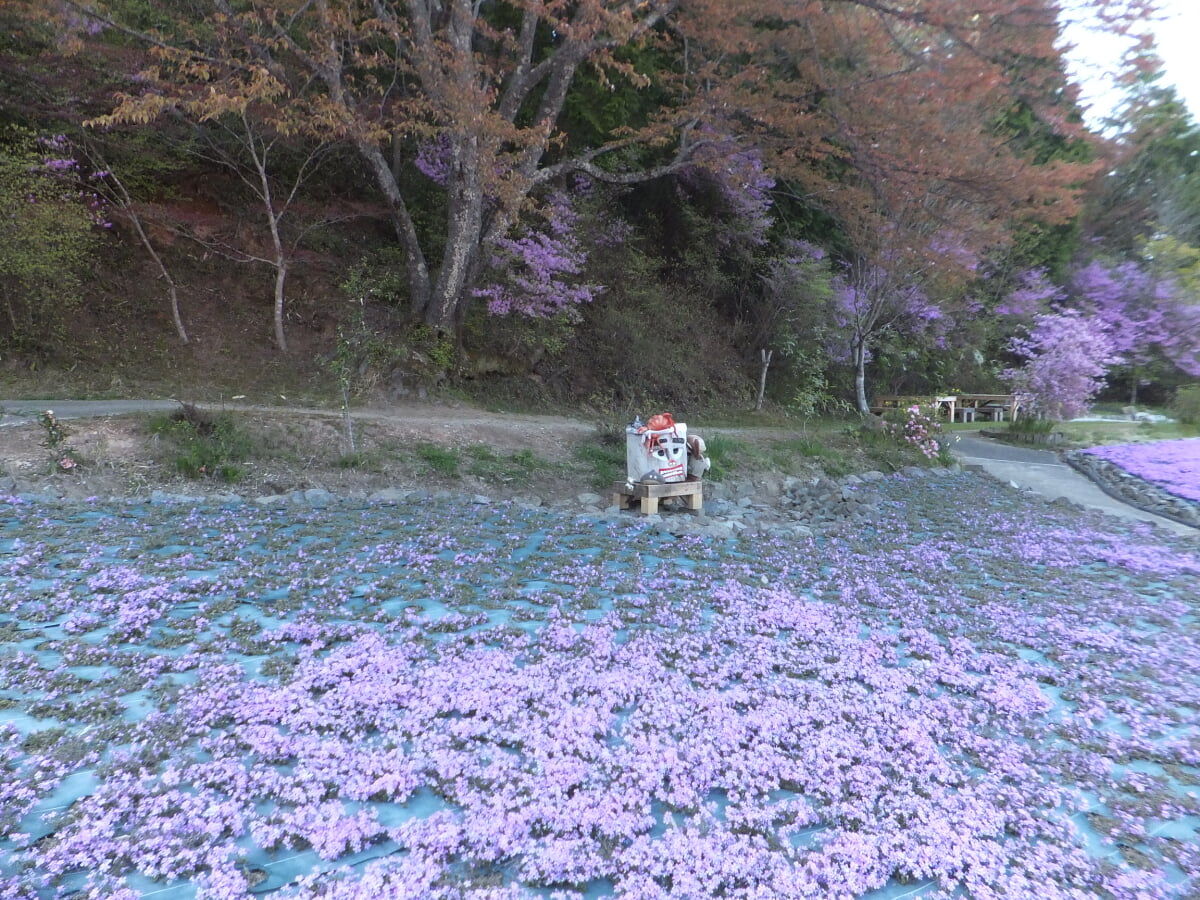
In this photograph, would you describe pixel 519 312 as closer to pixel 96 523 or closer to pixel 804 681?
pixel 96 523

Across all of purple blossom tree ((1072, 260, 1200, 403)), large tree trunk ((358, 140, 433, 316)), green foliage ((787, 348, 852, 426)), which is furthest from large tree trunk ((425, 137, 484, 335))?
purple blossom tree ((1072, 260, 1200, 403))

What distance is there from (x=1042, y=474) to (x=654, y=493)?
20.5ft

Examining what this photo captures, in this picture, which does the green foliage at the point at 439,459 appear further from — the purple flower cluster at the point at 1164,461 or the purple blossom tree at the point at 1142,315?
the purple blossom tree at the point at 1142,315

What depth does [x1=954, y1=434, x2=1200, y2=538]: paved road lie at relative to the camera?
24.8 ft

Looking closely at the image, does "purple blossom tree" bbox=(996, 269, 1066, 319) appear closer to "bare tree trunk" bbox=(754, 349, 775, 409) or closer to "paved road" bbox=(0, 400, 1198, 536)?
"paved road" bbox=(0, 400, 1198, 536)

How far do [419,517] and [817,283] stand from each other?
930cm

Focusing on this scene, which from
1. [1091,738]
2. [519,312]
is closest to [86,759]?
[1091,738]

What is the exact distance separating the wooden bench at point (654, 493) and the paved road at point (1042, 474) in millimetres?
4216

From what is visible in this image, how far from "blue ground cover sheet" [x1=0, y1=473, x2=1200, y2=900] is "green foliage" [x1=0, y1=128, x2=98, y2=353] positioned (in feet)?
14.6

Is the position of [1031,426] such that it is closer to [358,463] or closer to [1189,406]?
[1189,406]

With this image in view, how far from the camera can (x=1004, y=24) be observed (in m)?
7.57

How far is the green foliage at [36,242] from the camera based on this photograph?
7.74m

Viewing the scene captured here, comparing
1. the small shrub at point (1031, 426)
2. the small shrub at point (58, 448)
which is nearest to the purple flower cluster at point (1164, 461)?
the small shrub at point (1031, 426)

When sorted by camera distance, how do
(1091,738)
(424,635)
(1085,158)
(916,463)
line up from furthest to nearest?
(1085,158) < (916,463) < (424,635) < (1091,738)
